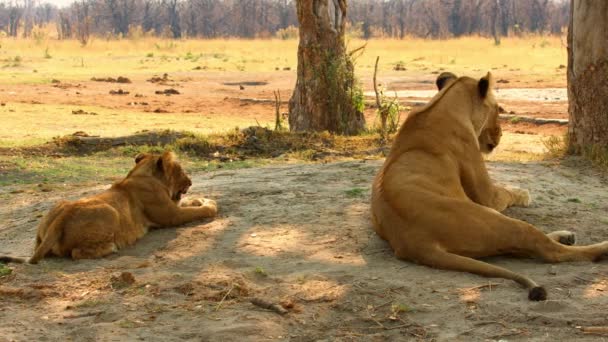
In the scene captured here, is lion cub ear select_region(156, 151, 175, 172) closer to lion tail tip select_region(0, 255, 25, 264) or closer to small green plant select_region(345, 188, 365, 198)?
lion tail tip select_region(0, 255, 25, 264)

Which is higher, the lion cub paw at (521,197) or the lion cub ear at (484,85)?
the lion cub ear at (484,85)

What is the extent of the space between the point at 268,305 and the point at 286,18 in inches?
2666

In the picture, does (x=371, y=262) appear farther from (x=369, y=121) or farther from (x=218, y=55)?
(x=218, y=55)

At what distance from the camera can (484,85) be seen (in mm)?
6844

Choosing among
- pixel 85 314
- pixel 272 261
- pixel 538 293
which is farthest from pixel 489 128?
pixel 85 314

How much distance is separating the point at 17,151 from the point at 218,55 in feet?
107

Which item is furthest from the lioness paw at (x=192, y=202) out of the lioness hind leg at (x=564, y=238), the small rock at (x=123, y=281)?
the lioness hind leg at (x=564, y=238)

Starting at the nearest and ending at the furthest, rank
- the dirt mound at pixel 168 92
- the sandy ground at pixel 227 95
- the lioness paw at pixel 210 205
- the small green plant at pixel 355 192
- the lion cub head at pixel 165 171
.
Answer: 1. the lion cub head at pixel 165 171
2. the lioness paw at pixel 210 205
3. the small green plant at pixel 355 192
4. the sandy ground at pixel 227 95
5. the dirt mound at pixel 168 92

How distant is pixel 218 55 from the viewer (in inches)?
1756

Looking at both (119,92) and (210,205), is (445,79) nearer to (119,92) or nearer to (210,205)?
Answer: (210,205)

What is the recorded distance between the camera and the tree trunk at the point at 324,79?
44.9ft

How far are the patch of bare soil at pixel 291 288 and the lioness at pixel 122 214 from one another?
11 cm

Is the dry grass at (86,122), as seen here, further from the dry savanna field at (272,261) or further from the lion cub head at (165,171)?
the lion cub head at (165,171)

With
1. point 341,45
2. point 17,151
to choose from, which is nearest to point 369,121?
point 341,45
